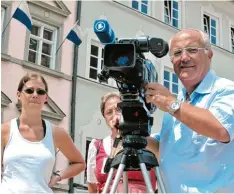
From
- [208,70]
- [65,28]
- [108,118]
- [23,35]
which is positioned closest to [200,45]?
[208,70]

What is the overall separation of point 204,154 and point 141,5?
33.6 ft

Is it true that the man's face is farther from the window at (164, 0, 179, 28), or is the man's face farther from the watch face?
the window at (164, 0, 179, 28)

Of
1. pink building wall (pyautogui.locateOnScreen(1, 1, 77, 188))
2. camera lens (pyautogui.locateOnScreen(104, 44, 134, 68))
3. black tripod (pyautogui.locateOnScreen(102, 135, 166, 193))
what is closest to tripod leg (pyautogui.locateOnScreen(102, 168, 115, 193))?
black tripod (pyautogui.locateOnScreen(102, 135, 166, 193))

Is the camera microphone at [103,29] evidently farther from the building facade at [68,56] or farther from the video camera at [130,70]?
the building facade at [68,56]

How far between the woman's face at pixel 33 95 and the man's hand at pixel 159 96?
3.42 feet

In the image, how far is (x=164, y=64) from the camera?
11500 millimetres

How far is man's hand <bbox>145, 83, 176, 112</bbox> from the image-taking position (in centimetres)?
168

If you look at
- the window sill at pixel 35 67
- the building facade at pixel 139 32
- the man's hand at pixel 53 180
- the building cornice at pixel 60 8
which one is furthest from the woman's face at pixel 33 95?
the building cornice at pixel 60 8

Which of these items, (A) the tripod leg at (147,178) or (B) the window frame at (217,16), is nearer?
(A) the tripod leg at (147,178)

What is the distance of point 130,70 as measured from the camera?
1.69 meters

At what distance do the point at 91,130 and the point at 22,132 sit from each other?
7.03 meters

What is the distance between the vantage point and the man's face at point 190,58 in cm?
187

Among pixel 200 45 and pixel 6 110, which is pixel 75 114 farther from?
pixel 200 45

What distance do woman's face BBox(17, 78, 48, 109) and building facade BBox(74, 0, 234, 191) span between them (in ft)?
16.9
